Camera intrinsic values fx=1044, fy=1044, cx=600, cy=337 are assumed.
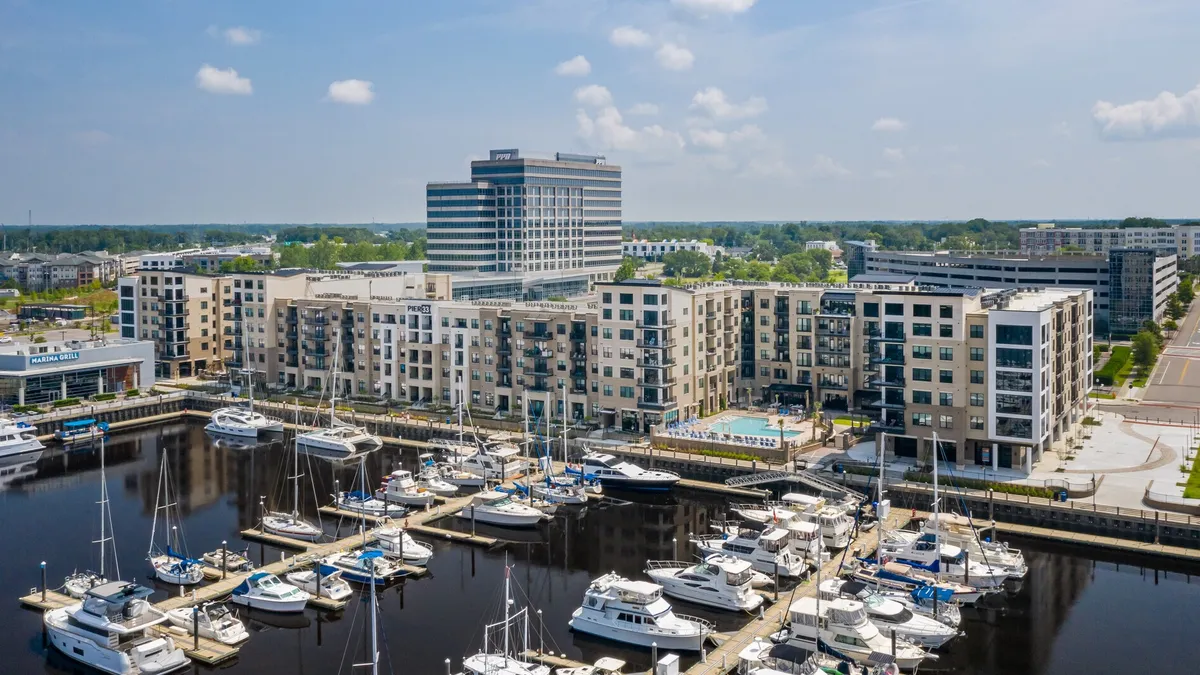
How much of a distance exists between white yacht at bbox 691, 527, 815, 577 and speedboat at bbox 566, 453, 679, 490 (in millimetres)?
13655

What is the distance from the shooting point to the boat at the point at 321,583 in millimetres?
51219

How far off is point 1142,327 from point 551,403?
93678 millimetres

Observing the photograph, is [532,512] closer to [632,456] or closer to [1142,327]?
[632,456]

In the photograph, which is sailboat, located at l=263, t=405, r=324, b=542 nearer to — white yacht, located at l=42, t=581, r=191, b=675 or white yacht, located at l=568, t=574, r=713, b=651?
white yacht, located at l=42, t=581, r=191, b=675

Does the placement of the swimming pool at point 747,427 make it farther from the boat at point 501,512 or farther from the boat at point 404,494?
the boat at point 404,494

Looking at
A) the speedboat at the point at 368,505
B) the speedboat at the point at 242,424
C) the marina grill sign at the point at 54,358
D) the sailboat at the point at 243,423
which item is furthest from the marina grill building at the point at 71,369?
the speedboat at the point at 368,505

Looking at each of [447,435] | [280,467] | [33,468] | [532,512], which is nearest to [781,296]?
[447,435]

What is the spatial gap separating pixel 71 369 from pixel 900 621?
8569 cm

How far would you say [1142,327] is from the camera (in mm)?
141750

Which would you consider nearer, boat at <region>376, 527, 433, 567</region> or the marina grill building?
boat at <region>376, 527, 433, 567</region>

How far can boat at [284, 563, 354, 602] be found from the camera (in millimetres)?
51219

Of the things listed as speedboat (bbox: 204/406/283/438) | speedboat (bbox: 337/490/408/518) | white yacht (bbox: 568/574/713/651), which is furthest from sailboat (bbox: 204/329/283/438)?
white yacht (bbox: 568/574/713/651)

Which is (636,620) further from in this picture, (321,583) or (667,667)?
(321,583)

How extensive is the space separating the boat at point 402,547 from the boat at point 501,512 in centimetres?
589
